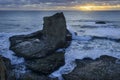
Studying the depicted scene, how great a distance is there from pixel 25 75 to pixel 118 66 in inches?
288

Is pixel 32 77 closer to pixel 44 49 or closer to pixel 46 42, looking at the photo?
pixel 44 49

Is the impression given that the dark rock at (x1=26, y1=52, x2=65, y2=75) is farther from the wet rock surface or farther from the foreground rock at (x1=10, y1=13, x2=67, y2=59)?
the foreground rock at (x1=10, y1=13, x2=67, y2=59)

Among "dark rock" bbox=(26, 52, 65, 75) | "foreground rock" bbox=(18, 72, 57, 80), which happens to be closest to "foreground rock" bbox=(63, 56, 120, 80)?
"dark rock" bbox=(26, 52, 65, 75)

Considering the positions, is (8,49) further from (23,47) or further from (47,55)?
(47,55)

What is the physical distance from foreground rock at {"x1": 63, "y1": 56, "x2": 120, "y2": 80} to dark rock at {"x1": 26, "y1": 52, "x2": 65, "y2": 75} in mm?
1463

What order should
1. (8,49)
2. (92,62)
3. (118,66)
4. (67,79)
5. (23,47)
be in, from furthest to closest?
(8,49), (23,47), (92,62), (118,66), (67,79)

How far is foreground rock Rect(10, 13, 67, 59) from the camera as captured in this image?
22547 millimetres

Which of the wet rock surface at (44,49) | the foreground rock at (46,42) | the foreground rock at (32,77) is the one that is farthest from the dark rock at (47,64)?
the foreground rock at (46,42)

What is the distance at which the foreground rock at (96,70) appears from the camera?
706 inches

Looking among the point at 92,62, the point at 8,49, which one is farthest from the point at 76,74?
the point at 8,49

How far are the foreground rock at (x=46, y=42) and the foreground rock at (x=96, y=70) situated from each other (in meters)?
3.40

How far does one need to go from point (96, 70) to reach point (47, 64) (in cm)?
387

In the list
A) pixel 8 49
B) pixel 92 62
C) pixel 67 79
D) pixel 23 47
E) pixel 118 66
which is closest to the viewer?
pixel 67 79

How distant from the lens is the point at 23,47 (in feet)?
78.7
